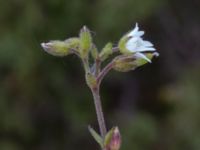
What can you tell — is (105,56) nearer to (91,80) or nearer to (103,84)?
(91,80)

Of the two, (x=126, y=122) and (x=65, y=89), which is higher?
(x=65, y=89)

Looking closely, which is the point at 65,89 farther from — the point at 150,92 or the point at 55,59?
the point at 150,92

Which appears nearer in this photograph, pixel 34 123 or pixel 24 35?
pixel 24 35

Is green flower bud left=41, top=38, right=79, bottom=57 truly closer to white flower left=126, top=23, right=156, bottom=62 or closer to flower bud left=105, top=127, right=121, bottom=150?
white flower left=126, top=23, right=156, bottom=62

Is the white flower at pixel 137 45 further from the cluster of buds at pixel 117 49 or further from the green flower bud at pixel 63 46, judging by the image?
the green flower bud at pixel 63 46

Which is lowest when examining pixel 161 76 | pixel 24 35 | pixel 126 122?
pixel 126 122

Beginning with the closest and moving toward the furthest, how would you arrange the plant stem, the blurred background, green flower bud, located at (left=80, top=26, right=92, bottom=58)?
the plant stem < green flower bud, located at (left=80, top=26, right=92, bottom=58) < the blurred background

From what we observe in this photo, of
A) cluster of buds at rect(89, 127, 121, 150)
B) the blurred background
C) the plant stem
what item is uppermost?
the blurred background

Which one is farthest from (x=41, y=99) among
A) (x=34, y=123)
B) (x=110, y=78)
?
(x=110, y=78)

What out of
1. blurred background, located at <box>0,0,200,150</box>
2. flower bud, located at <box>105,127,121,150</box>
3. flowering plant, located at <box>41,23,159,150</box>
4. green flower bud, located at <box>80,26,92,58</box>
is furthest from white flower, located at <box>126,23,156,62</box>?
blurred background, located at <box>0,0,200,150</box>
